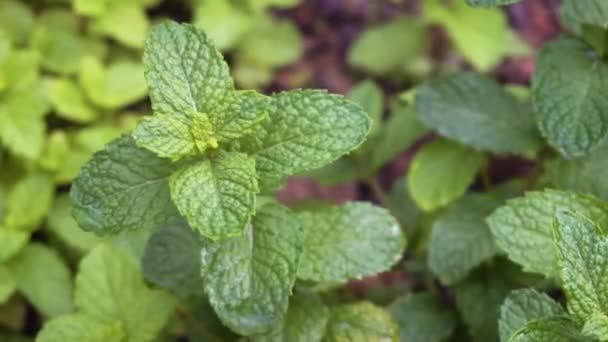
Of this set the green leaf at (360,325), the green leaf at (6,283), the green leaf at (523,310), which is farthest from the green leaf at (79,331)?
the green leaf at (523,310)

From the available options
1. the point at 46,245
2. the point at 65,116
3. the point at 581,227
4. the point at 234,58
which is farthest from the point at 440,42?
the point at 581,227

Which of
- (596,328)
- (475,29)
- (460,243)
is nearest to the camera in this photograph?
(596,328)

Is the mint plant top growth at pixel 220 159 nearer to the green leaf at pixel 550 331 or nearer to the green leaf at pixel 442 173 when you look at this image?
the green leaf at pixel 550 331

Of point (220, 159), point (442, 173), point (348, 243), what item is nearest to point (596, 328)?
point (348, 243)

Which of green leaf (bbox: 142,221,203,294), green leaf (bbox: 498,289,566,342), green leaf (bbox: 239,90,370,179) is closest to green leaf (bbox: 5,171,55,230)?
green leaf (bbox: 142,221,203,294)

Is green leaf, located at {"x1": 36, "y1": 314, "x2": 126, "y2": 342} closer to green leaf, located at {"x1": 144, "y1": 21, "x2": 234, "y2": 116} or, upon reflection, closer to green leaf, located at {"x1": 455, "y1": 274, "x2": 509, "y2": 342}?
green leaf, located at {"x1": 144, "y1": 21, "x2": 234, "y2": 116}

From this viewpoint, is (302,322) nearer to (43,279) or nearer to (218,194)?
(218,194)
